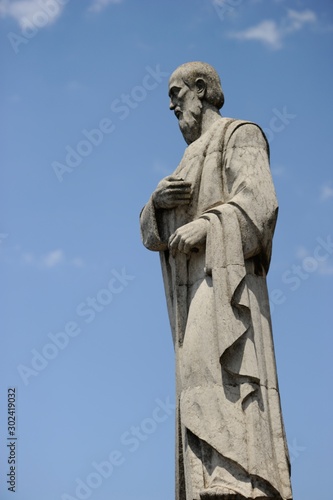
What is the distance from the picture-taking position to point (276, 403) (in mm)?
11172

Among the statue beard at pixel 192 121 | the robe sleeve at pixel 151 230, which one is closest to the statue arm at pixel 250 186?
the statue beard at pixel 192 121

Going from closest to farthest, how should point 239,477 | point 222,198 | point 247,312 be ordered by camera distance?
point 239,477 < point 247,312 < point 222,198

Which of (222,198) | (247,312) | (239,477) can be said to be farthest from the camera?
(222,198)

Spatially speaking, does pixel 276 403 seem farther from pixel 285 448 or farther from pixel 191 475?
pixel 191 475

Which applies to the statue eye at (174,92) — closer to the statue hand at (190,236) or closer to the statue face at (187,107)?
the statue face at (187,107)

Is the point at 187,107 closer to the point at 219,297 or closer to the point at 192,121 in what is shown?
the point at 192,121

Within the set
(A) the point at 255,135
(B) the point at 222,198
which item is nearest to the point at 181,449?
(B) the point at 222,198

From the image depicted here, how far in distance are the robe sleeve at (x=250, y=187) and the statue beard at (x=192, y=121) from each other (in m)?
0.67

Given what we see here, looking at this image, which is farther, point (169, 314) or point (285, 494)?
point (169, 314)

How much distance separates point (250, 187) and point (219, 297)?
1.45 metres

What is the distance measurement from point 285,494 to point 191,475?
1052 millimetres

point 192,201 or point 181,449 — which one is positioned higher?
point 192,201

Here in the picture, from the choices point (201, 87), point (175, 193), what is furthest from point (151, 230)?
point (201, 87)

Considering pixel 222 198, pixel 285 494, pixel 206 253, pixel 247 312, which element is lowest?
pixel 285 494
